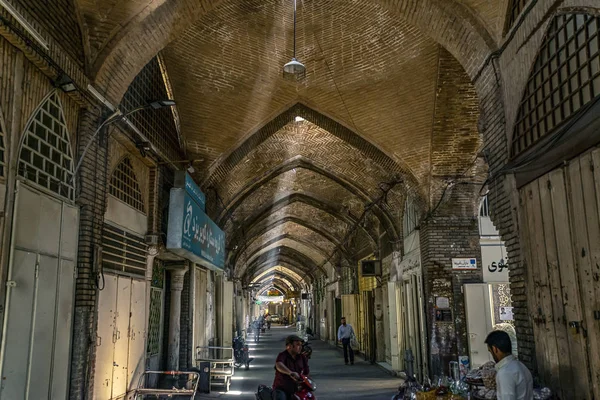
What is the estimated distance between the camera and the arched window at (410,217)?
483 inches

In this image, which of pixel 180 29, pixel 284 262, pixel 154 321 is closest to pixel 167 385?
pixel 154 321

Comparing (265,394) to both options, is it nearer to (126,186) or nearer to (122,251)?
(122,251)

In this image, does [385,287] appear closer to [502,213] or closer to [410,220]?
[410,220]

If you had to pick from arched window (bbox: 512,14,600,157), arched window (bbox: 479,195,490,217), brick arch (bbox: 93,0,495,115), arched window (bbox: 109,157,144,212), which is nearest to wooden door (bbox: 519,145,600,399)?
arched window (bbox: 512,14,600,157)

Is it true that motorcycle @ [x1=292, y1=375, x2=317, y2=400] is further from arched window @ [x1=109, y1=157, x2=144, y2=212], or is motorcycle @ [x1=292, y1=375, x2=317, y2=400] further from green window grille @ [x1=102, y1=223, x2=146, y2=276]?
arched window @ [x1=109, y1=157, x2=144, y2=212]

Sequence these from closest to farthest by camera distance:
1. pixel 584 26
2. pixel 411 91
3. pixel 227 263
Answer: pixel 584 26 → pixel 411 91 → pixel 227 263

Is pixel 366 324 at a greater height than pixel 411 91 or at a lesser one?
lesser

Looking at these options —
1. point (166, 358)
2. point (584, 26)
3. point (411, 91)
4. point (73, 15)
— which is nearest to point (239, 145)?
point (411, 91)

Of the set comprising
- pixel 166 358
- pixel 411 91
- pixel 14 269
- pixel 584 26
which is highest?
pixel 411 91

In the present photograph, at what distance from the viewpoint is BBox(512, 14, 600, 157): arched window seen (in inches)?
159

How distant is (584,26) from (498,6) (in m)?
1.79

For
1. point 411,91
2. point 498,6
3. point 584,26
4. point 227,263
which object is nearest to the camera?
point 584,26

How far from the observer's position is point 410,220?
1309cm

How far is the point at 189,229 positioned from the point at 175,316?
2.82 metres
